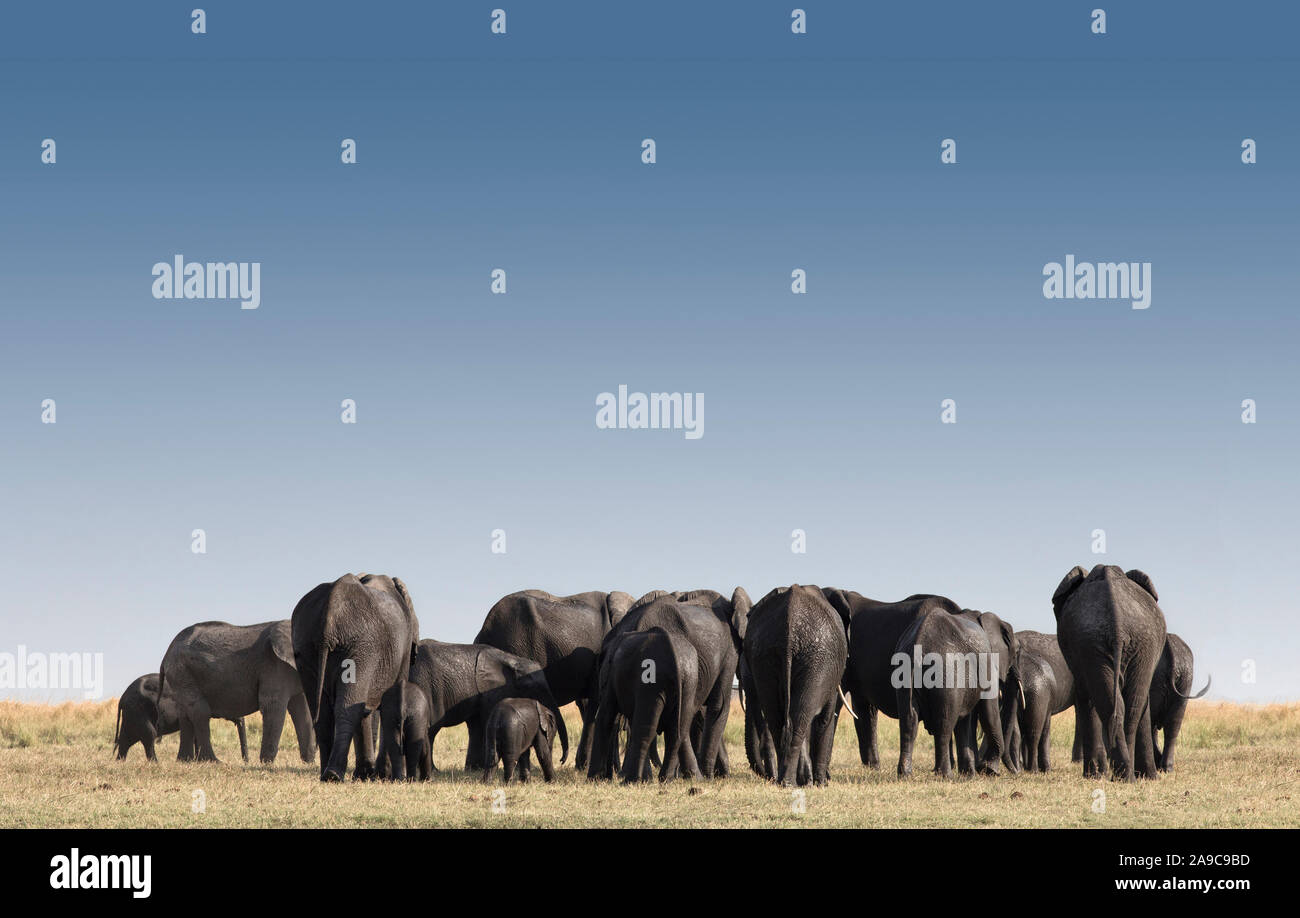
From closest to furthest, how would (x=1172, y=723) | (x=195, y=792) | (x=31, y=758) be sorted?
(x=195, y=792) < (x=1172, y=723) < (x=31, y=758)

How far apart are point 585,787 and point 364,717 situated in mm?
3003

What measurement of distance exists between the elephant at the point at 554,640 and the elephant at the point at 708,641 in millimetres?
2240

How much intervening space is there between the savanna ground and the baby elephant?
454mm

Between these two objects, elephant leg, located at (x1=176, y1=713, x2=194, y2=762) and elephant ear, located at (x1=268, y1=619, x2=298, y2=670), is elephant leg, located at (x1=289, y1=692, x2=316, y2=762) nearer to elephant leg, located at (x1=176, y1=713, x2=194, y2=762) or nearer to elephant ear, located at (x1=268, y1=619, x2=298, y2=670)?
elephant ear, located at (x1=268, y1=619, x2=298, y2=670)

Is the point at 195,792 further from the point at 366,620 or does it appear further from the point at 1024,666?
the point at 1024,666

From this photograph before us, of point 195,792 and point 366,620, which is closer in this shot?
point 195,792

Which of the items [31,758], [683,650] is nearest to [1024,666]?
[683,650]

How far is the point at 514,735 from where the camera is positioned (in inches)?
732

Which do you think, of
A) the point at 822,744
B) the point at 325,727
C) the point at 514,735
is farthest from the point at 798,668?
the point at 325,727

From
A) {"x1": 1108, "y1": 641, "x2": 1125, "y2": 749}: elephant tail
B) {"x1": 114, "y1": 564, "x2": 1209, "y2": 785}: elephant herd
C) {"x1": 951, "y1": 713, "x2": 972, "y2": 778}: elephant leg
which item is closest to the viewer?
{"x1": 114, "y1": 564, "x2": 1209, "y2": 785}: elephant herd

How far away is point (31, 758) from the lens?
23.0 metres

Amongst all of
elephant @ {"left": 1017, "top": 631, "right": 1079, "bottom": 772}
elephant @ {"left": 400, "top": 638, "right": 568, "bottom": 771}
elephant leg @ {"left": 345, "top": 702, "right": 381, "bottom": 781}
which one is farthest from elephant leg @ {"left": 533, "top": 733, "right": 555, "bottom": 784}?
elephant @ {"left": 1017, "top": 631, "right": 1079, "bottom": 772}

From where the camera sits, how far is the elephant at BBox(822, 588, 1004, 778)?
62.9 ft

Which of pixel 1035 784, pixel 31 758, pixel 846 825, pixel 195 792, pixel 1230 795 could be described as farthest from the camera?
pixel 31 758
